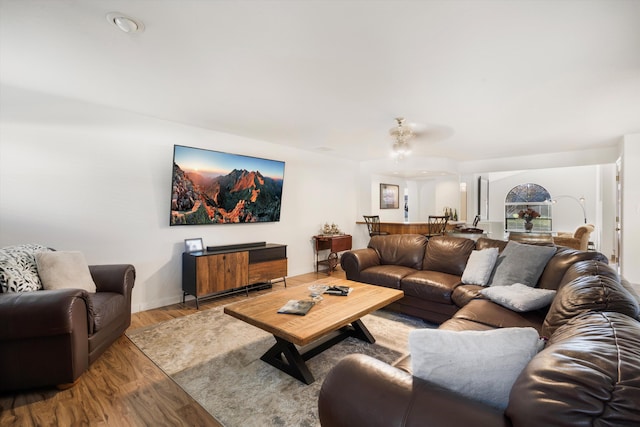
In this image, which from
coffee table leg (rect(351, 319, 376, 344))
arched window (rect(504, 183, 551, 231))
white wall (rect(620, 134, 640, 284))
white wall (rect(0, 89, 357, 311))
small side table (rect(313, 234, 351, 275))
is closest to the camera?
coffee table leg (rect(351, 319, 376, 344))

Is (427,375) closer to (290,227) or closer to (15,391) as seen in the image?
(15,391)

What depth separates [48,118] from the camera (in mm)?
2928

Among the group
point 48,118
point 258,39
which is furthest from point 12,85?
point 258,39

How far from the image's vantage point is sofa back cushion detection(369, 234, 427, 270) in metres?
3.73

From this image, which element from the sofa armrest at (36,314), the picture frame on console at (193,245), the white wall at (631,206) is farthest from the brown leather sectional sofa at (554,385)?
the white wall at (631,206)

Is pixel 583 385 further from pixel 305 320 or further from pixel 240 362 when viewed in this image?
pixel 240 362

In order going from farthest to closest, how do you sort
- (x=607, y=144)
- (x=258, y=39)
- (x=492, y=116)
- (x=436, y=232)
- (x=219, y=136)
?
(x=436, y=232)
(x=607, y=144)
(x=219, y=136)
(x=492, y=116)
(x=258, y=39)

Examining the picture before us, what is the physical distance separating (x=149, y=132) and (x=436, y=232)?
17.6 ft

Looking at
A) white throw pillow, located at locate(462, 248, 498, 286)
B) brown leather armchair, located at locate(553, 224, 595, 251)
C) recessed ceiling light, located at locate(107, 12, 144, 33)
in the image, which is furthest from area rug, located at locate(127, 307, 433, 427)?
brown leather armchair, located at locate(553, 224, 595, 251)

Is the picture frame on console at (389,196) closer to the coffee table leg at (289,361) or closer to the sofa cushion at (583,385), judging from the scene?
the coffee table leg at (289,361)

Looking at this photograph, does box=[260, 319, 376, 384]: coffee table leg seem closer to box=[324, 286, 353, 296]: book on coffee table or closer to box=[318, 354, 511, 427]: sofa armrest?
box=[324, 286, 353, 296]: book on coffee table

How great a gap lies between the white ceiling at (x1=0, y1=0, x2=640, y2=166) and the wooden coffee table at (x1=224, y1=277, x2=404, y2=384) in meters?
1.88

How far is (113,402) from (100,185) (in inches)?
90.9

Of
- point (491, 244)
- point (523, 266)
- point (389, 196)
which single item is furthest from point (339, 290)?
point (389, 196)
